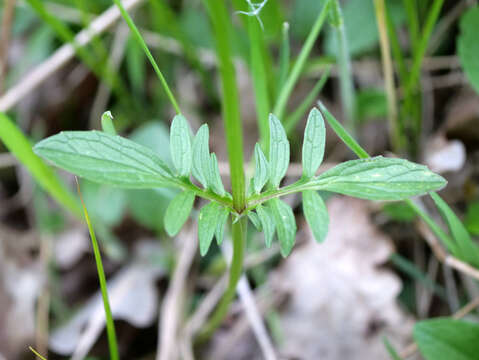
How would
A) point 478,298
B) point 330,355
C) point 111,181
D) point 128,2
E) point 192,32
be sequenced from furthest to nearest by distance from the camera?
point 192,32
point 128,2
point 330,355
point 478,298
point 111,181

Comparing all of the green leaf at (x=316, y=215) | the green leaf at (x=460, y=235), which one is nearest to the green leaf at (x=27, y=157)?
the green leaf at (x=316, y=215)

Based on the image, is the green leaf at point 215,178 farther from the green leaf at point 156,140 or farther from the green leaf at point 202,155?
the green leaf at point 156,140

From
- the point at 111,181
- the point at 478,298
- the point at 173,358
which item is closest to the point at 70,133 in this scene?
the point at 111,181

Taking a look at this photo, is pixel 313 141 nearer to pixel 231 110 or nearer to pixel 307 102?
pixel 231 110

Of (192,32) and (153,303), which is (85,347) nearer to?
(153,303)

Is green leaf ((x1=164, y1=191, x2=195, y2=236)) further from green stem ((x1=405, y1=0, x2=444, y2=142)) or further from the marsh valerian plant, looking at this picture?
green stem ((x1=405, y1=0, x2=444, y2=142))

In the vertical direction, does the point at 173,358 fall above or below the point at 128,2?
below

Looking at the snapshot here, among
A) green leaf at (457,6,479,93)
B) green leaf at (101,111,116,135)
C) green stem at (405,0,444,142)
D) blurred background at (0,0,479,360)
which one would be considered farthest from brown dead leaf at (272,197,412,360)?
green leaf at (101,111,116,135)
